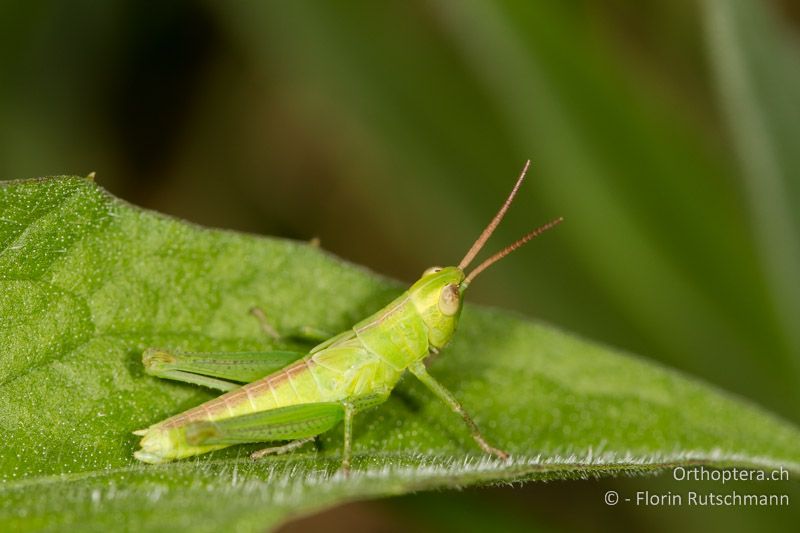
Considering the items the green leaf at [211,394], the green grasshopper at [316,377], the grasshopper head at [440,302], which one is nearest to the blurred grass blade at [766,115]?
the green leaf at [211,394]

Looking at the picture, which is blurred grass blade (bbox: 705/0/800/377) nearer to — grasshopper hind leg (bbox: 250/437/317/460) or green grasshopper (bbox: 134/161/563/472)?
green grasshopper (bbox: 134/161/563/472)

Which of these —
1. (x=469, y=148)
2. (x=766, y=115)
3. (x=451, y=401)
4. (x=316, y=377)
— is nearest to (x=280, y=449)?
(x=316, y=377)

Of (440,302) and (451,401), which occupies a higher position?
(440,302)

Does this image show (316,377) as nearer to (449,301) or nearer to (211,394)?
(211,394)

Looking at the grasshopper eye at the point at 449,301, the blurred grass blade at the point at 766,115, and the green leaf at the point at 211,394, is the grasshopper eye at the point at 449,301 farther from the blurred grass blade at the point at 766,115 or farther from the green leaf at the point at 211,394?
the blurred grass blade at the point at 766,115

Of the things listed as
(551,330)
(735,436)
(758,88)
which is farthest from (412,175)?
(735,436)

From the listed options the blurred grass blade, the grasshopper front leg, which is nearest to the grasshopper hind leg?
Answer: the grasshopper front leg
